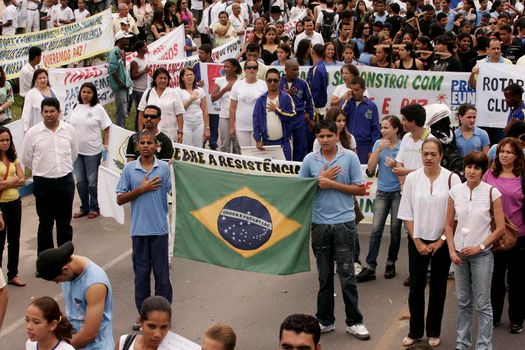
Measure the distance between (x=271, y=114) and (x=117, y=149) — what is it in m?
1.98

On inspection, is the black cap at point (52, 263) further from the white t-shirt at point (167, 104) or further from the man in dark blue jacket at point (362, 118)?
the white t-shirt at point (167, 104)

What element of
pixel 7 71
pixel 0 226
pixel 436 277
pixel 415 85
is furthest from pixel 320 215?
pixel 7 71

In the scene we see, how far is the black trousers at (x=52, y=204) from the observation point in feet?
35.0

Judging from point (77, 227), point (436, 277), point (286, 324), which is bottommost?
point (77, 227)

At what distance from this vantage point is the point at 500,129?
13.0 metres

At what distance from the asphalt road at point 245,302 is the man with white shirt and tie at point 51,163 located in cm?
76

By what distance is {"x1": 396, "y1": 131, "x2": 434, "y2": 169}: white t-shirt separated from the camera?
976 cm

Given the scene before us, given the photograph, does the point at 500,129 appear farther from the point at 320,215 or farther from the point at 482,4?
the point at 482,4

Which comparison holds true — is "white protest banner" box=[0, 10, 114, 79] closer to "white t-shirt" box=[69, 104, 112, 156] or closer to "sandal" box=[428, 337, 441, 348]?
"white t-shirt" box=[69, 104, 112, 156]

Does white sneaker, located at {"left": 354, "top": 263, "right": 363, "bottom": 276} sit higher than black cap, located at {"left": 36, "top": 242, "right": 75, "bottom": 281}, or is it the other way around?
black cap, located at {"left": 36, "top": 242, "right": 75, "bottom": 281}

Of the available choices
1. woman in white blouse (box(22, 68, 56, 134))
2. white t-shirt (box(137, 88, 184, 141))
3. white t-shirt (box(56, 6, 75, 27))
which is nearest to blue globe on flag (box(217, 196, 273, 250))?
white t-shirt (box(137, 88, 184, 141))

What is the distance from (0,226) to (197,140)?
5072 millimetres

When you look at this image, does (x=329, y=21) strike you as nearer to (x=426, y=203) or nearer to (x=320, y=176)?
(x=320, y=176)

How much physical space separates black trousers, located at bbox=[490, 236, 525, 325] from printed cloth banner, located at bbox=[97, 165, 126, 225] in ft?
13.5
